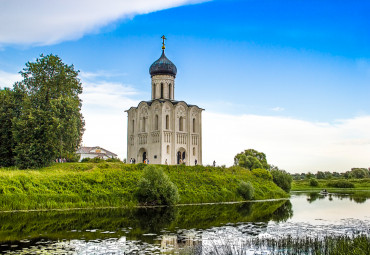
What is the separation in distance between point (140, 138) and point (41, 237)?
27.0 metres

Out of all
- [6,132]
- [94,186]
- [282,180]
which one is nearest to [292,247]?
[94,186]

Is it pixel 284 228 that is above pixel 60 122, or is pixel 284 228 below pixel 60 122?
below

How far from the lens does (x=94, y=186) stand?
23938 mm

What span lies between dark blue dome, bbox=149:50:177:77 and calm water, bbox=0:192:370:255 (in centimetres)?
2141

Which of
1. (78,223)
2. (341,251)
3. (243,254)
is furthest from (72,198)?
(341,251)

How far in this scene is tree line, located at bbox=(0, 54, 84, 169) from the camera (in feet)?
89.0

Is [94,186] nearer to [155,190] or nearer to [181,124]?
[155,190]

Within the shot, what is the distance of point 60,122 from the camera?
90.1 feet

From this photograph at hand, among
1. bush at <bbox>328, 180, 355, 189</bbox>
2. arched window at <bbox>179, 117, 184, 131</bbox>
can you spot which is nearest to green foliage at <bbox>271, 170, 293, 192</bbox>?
arched window at <bbox>179, 117, 184, 131</bbox>

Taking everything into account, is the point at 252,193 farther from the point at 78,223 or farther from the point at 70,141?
the point at 78,223

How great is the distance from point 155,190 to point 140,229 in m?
8.92

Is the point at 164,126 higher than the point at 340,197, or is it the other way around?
the point at 164,126

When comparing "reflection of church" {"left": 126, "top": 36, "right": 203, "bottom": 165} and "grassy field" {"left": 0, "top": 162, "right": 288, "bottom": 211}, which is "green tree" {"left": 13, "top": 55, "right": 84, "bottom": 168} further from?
"reflection of church" {"left": 126, "top": 36, "right": 203, "bottom": 165}

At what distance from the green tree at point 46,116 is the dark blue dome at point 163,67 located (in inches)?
376
